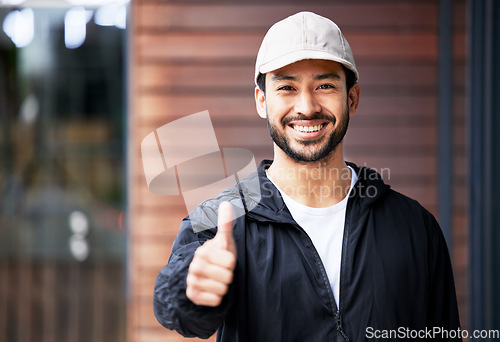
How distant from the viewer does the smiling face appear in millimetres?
1278

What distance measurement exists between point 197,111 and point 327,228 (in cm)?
170

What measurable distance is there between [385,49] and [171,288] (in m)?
2.15

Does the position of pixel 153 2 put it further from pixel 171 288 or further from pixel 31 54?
pixel 171 288

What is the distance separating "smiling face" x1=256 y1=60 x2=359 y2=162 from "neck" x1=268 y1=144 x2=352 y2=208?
Result: 0.03 metres

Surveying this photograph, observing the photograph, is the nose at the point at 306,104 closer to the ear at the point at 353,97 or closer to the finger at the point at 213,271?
the ear at the point at 353,97

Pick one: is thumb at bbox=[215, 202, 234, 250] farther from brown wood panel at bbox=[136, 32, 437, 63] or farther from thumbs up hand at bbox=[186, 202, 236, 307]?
brown wood panel at bbox=[136, 32, 437, 63]

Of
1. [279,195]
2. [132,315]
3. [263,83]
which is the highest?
[263,83]

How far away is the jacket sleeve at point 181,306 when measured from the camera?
3.57ft

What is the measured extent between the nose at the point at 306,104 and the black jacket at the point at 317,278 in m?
0.22

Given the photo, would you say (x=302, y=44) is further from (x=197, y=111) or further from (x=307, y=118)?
(x=197, y=111)

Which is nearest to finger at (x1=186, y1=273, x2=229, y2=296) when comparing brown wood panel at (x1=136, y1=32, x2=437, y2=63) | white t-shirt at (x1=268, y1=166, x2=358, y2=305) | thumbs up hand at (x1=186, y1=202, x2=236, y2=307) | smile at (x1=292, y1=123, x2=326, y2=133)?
thumbs up hand at (x1=186, y1=202, x2=236, y2=307)

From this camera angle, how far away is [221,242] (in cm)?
105

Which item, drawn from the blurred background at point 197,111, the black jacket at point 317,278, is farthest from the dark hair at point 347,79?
the blurred background at point 197,111

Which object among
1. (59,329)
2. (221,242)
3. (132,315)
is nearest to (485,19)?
(221,242)
